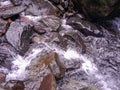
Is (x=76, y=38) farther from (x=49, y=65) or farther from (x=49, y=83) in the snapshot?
(x=49, y=83)

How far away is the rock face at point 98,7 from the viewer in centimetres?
693

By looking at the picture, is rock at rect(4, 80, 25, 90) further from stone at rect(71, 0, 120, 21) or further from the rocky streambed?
stone at rect(71, 0, 120, 21)

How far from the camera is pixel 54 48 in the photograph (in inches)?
251

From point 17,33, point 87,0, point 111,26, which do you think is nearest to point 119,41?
point 111,26

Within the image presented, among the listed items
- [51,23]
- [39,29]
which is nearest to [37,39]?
Answer: [39,29]

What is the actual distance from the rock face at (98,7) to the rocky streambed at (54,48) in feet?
0.78

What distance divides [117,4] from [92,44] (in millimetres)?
1209

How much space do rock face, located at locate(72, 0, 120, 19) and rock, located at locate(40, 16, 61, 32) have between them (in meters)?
0.78

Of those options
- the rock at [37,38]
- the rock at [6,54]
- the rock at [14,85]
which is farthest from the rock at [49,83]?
the rock at [37,38]

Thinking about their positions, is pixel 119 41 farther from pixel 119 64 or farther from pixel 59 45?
pixel 59 45

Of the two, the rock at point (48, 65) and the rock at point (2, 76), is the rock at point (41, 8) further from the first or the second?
the rock at point (2, 76)

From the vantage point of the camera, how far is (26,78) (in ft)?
17.7

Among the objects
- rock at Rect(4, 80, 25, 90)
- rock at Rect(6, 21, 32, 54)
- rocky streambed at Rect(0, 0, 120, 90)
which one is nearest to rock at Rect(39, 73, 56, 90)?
rocky streambed at Rect(0, 0, 120, 90)

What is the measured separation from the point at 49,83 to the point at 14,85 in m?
0.68
